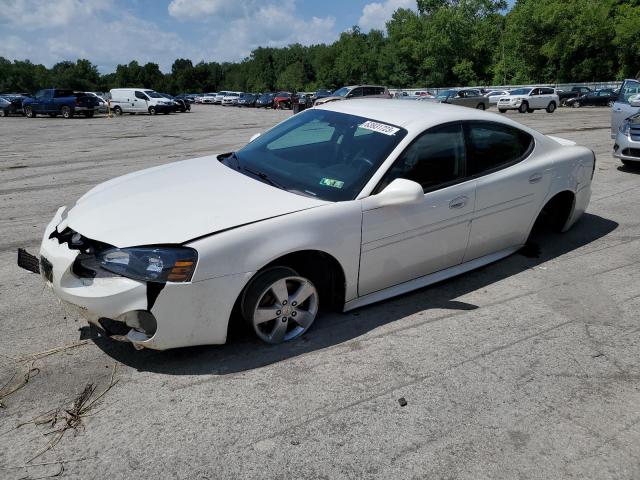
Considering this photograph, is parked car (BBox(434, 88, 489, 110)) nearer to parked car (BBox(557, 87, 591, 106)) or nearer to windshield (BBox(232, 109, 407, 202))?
parked car (BBox(557, 87, 591, 106))

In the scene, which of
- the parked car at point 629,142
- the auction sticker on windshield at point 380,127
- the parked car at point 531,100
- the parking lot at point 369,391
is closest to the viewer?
the parking lot at point 369,391

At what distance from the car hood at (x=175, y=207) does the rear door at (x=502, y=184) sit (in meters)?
1.54

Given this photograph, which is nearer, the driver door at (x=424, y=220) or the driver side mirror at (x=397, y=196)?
the driver side mirror at (x=397, y=196)

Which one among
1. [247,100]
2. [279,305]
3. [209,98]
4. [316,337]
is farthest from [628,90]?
[209,98]

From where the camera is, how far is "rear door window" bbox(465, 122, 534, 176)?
14.0 ft

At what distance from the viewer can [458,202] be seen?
4059 mm

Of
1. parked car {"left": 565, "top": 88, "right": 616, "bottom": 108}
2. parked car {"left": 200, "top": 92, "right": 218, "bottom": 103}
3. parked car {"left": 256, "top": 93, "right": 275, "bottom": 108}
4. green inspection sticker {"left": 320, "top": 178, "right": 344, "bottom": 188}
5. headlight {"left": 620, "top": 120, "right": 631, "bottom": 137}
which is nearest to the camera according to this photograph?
green inspection sticker {"left": 320, "top": 178, "right": 344, "bottom": 188}

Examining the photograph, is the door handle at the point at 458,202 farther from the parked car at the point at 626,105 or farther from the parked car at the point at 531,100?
the parked car at the point at 531,100

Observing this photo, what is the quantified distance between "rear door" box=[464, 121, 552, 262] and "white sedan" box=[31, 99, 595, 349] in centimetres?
1

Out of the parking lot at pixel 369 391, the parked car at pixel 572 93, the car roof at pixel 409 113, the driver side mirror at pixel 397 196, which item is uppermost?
the parked car at pixel 572 93

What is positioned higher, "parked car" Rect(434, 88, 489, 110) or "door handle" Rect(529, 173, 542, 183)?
"parked car" Rect(434, 88, 489, 110)

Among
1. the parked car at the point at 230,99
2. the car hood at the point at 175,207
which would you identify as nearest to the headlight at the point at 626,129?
the car hood at the point at 175,207

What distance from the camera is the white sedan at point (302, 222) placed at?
300cm

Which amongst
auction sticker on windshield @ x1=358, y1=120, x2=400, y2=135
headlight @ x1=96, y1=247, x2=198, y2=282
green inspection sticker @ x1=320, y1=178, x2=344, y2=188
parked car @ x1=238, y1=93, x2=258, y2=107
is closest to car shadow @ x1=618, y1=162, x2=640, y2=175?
auction sticker on windshield @ x1=358, y1=120, x2=400, y2=135
